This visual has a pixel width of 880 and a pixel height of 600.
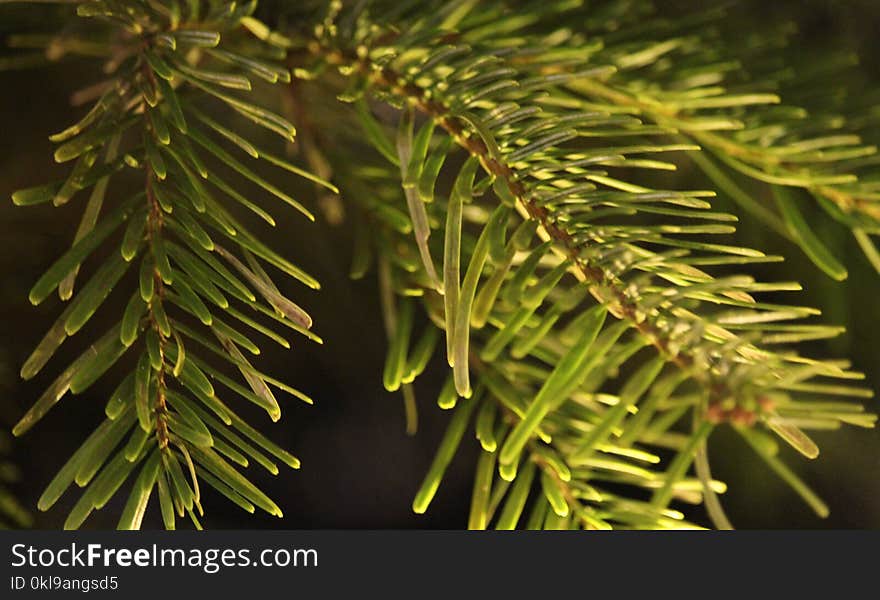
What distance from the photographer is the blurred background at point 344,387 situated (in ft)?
0.89

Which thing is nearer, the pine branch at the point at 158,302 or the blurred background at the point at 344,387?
the pine branch at the point at 158,302

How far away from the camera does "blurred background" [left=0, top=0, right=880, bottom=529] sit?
27cm

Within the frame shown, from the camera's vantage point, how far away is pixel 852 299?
278mm

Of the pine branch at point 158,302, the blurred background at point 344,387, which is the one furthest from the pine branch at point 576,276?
the blurred background at point 344,387

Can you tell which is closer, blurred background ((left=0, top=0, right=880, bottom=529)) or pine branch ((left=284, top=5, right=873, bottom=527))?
pine branch ((left=284, top=5, right=873, bottom=527))

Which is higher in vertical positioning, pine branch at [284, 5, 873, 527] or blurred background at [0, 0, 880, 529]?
pine branch at [284, 5, 873, 527]

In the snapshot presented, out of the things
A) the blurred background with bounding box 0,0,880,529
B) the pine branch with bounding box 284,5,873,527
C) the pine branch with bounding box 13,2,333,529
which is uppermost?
the pine branch with bounding box 284,5,873,527

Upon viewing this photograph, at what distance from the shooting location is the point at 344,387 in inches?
12.6

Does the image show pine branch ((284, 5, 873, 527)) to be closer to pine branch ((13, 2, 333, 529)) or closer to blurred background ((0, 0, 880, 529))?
pine branch ((13, 2, 333, 529))

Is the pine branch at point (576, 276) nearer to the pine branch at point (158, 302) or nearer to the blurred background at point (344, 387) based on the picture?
the pine branch at point (158, 302)

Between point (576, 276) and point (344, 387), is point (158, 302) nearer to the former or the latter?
point (576, 276)

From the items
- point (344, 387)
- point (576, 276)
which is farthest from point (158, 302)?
point (344, 387)

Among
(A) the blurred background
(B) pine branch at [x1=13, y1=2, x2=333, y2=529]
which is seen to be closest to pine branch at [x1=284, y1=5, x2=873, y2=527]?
(B) pine branch at [x1=13, y1=2, x2=333, y2=529]

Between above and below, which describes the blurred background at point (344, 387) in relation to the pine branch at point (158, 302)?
below
